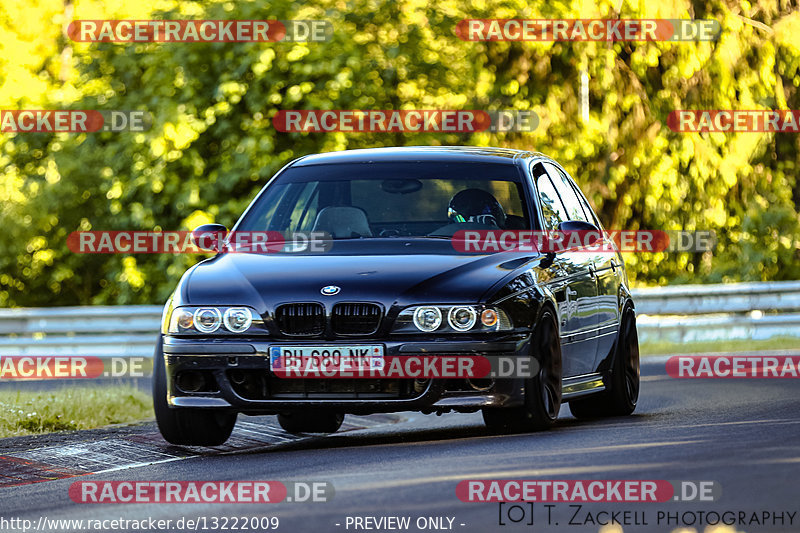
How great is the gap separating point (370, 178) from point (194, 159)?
18016mm

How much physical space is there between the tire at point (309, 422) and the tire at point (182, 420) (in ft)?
3.93

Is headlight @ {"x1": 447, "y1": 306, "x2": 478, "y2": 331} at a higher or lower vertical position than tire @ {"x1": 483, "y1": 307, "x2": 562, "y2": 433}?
higher

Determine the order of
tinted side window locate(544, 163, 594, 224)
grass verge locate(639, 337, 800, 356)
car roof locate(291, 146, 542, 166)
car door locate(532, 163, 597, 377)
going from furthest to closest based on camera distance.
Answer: grass verge locate(639, 337, 800, 356) < tinted side window locate(544, 163, 594, 224) < car roof locate(291, 146, 542, 166) < car door locate(532, 163, 597, 377)

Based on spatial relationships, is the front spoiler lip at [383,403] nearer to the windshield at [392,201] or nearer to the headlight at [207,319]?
the headlight at [207,319]

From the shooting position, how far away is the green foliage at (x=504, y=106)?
27922mm

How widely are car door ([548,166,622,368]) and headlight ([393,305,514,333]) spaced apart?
1982mm

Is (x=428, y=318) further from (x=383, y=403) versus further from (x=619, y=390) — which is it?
(x=619, y=390)

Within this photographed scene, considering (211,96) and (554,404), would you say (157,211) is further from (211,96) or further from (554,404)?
(554,404)

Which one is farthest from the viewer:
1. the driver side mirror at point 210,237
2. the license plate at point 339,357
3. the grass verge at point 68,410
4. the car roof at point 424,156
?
the grass verge at point 68,410

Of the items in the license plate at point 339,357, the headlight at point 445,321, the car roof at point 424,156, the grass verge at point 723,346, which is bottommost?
the grass verge at point 723,346

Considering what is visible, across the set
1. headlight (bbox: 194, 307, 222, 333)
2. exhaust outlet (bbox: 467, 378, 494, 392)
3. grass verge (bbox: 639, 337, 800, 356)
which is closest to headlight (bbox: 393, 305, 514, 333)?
exhaust outlet (bbox: 467, 378, 494, 392)

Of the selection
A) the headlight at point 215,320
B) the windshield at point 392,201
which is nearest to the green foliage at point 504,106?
the windshield at point 392,201

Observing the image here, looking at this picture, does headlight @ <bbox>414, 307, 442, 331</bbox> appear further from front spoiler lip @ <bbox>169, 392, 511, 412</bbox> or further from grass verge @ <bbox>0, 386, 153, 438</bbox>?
grass verge @ <bbox>0, 386, 153, 438</bbox>

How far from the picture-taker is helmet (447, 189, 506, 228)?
34.8 feet
